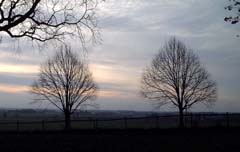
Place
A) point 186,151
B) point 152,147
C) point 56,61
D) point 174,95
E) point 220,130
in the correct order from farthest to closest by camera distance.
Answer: point 56,61, point 174,95, point 220,130, point 152,147, point 186,151

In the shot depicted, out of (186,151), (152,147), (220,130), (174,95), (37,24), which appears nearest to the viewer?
(37,24)

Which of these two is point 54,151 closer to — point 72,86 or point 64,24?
point 64,24

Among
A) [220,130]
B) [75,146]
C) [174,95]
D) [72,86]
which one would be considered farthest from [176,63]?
[75,146]

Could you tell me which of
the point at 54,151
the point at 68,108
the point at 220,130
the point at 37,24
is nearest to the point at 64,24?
the point at 37,24

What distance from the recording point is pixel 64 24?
58.5ft

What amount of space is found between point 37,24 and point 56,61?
41265mm

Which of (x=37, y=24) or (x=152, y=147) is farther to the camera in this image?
(x=152, y=147)

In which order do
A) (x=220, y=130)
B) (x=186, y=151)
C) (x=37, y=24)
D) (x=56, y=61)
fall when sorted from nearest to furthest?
(x=37, y=24) → (x=186, y=151) → (x=220, y=130) → (x=56, y=61)

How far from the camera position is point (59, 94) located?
55.9 meters

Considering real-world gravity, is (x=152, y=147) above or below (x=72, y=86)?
below

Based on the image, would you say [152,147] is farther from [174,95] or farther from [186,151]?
[174,95]

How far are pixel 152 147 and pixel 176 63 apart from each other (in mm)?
34954

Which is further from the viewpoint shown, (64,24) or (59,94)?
(59,94)

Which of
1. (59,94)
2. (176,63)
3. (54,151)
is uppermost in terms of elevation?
(176,63)
